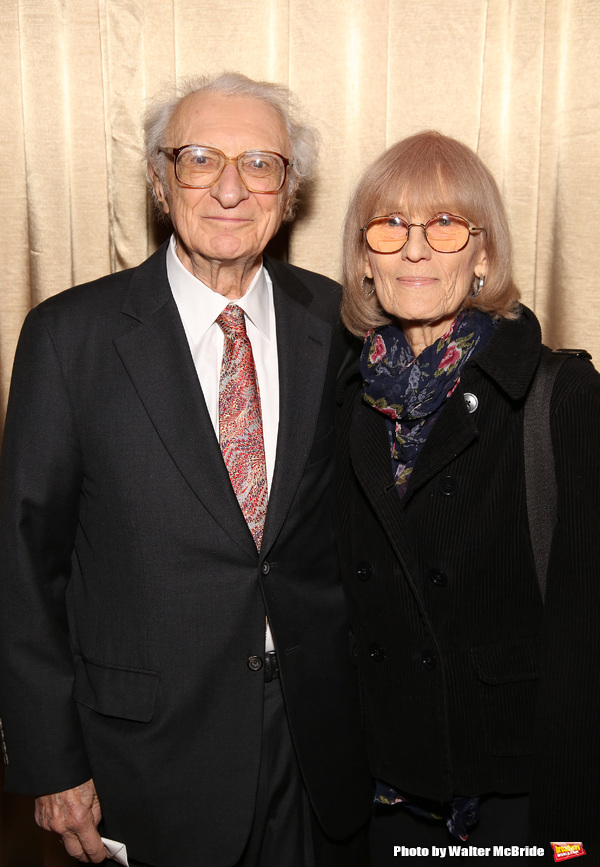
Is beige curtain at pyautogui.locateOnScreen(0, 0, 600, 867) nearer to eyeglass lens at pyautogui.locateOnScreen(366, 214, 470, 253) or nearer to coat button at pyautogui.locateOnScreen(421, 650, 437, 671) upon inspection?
eyeglass lens at pyautogui.locateOnScreen(366, 214, 470, 253)

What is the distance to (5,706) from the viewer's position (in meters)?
1.68

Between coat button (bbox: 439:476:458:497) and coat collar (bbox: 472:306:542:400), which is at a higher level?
coat collar (bbox: 472:306:542:400)

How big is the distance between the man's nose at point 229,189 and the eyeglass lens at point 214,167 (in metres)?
0.01

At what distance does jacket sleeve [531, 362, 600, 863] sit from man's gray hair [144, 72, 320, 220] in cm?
77

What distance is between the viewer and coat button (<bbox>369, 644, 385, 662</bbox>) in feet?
5.56

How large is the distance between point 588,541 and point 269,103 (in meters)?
1.12

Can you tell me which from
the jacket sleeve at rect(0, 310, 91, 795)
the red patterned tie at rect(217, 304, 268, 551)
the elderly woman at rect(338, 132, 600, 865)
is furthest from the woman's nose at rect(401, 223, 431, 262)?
the jacket sleeve at rect(0, 310, 91, 795)

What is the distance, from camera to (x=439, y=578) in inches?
62.1

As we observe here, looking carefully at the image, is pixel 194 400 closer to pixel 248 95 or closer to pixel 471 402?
pixel 471 402

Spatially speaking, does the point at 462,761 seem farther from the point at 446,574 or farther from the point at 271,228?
the point at 271,228

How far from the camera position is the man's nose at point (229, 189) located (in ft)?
5.53

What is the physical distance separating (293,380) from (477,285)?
0.43m

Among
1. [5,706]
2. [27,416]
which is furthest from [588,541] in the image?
[5,706]

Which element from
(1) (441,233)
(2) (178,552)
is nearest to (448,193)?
(1) (441,233)
